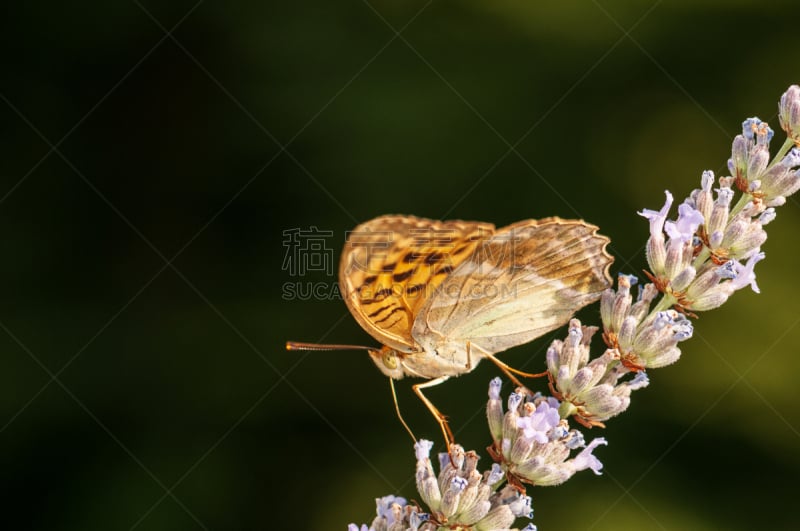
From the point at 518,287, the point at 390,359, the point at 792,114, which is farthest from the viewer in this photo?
the point at 390,359

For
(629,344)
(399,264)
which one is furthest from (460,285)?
(629,344)

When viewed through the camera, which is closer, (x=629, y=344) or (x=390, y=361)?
(x=629, y=344)

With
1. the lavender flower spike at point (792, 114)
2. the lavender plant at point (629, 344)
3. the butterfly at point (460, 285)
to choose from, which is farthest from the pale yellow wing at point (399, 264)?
the lavender flower spike at point (792, 114)

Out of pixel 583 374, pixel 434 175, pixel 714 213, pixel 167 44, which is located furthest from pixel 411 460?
pixel 167 44

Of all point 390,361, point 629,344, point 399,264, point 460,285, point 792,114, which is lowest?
point 390,361

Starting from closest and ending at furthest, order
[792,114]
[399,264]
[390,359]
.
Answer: [792,114]
[390,359]
[399,264]

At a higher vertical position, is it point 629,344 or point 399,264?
point 629,344

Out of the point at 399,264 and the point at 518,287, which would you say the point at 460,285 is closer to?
the point at 518,287

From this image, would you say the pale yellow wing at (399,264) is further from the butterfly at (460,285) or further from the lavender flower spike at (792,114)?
the lavender flower spike at (792,114)

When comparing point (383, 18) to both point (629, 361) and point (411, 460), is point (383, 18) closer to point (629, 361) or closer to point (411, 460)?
point (411, 460)
